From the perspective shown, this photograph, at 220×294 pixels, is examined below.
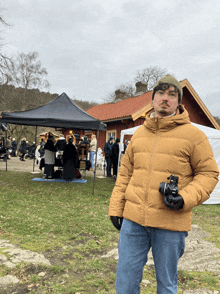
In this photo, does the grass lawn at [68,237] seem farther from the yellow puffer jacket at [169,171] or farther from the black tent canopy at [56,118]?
the black tent canopy at [56,118]

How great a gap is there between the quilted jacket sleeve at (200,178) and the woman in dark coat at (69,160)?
25.1 ft

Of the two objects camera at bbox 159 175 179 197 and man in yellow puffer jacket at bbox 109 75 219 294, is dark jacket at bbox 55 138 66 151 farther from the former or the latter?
camera at bbox 159 175 179 197

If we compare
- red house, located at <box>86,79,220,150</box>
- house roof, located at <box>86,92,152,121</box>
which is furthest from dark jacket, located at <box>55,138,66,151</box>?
red house, located at <box>86,79,220,150</box>

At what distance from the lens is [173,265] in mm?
1619

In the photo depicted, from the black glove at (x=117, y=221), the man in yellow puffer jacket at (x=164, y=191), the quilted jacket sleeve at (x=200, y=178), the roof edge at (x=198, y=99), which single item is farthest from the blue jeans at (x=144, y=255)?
the roof edge at (x=198, y=99)

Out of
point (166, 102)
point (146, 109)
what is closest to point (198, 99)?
point (146, 109)

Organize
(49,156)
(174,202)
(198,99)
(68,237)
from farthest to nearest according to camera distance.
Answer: (198,99), (49,156), (68,237), (174,202)

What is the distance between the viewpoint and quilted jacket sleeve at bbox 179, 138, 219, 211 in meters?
1.53

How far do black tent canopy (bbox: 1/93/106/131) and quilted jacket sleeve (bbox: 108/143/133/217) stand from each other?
580cm

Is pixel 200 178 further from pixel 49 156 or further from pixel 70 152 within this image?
pixel 49 156

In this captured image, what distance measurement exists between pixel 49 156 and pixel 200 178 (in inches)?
336

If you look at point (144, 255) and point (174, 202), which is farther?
point (144, 255)

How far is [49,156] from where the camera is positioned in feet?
31.3

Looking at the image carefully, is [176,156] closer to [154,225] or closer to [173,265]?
[154,225]
